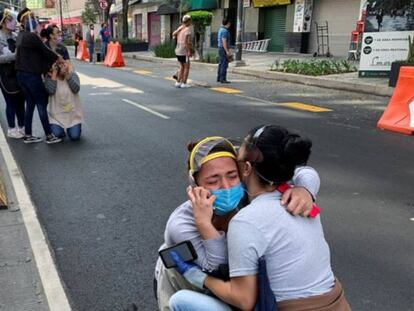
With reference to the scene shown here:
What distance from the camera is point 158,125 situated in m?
8.51

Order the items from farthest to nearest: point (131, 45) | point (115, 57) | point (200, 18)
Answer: point (131, 45) → point (115, 57) → point (200, 18)

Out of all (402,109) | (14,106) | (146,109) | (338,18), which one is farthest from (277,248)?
(338,18)

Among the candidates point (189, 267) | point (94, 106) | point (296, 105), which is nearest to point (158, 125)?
point (94, 106)

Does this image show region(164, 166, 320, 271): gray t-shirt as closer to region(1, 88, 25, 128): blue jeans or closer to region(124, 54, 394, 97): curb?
region(1, 88, 25, 128): blue jeans

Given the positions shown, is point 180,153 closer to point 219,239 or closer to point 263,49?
point 219,239

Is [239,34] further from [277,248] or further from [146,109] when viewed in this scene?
[277,248]

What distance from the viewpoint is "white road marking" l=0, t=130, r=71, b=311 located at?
3.09 metres

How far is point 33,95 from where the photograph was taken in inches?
273

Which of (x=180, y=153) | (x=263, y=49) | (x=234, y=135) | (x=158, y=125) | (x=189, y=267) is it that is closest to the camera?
(x=189, y=267)

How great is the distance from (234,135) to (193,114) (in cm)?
212

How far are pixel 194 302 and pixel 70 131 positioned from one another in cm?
571

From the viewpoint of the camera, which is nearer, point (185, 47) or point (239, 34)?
point (185, 47)

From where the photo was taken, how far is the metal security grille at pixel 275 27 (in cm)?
2672

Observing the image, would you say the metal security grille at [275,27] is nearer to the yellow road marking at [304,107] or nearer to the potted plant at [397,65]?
the potted plant at [397,65]
